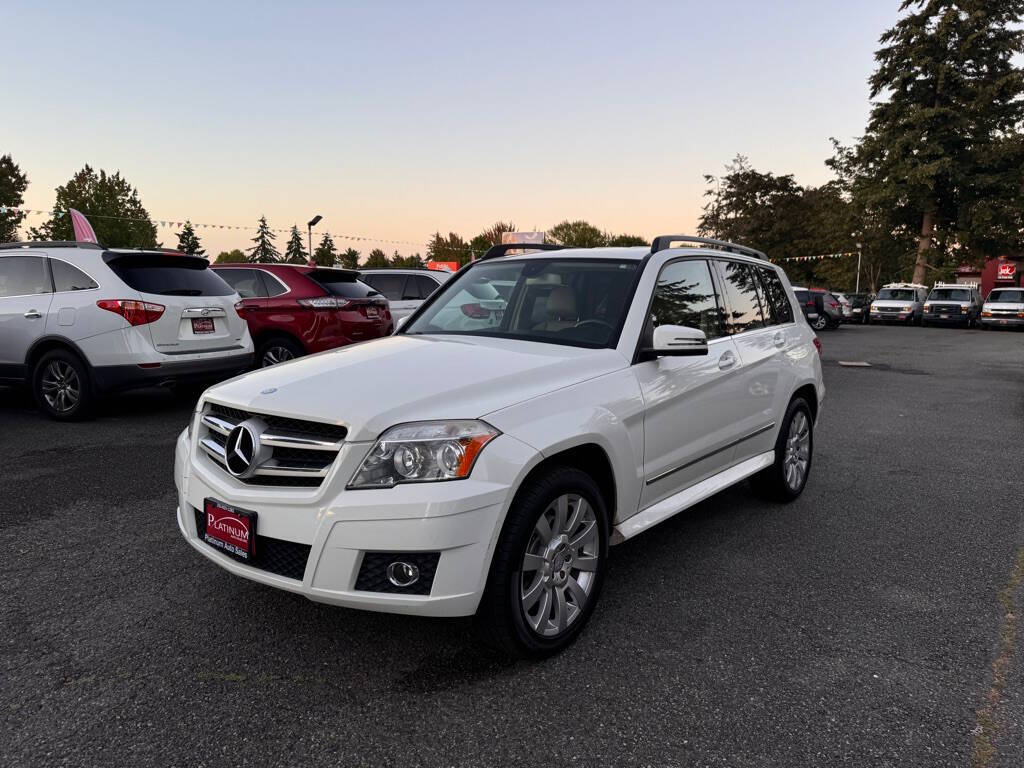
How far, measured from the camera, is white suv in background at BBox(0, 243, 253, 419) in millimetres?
7227

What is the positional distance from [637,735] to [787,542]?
2.25 m

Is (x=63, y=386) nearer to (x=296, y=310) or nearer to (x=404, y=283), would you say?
(x=296, y=310)

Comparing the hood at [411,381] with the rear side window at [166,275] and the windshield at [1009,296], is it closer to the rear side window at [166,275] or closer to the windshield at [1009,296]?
the rear side window at [166,275]

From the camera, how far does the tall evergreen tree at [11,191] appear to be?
5109 centimetres

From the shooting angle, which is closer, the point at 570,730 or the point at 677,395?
the point at 570,730

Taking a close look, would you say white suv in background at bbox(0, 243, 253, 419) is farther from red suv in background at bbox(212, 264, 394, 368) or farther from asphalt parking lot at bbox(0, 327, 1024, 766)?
asphalt parking lot at bbox(0, 327, 1024, 766)

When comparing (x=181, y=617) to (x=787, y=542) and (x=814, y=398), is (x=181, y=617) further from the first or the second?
(x=814, y=398)

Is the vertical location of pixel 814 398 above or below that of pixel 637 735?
above

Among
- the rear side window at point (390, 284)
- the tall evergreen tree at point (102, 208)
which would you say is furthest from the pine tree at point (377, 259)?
the rear side window at point (390, 284)

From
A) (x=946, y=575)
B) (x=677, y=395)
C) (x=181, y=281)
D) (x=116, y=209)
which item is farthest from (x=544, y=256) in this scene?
(x=116, y=209)

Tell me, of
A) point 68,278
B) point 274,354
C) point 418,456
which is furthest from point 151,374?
point 418,456

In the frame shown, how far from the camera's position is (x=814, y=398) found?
211 inches

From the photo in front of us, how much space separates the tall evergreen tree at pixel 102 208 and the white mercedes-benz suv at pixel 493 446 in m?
64.2

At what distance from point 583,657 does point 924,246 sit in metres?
50.8
